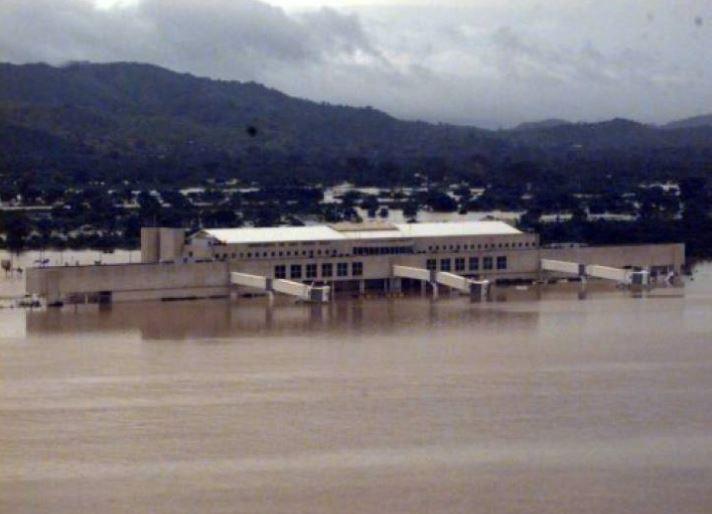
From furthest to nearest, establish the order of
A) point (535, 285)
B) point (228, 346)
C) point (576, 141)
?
point (576, 141) → point (535, 285) → point (228, 346)

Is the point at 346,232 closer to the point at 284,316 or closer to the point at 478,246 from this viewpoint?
the point at 478,246

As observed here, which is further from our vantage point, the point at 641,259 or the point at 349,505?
the point at 641,259

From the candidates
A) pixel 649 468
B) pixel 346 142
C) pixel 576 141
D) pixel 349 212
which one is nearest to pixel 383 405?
pixel 649 468

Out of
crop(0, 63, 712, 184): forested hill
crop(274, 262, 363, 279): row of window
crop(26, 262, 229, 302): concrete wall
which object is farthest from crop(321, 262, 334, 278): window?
crop(0, 63, 712, 184): forested hill

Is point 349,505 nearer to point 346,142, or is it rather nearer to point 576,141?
point 346,142

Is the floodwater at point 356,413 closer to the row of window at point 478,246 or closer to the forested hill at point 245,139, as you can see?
the row of window at point 478,246

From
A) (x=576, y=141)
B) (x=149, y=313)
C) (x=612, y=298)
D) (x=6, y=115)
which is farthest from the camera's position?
(x=576, y=141)

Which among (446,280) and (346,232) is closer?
(446,280)

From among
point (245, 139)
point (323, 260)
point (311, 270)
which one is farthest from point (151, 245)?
point (245, 139)
